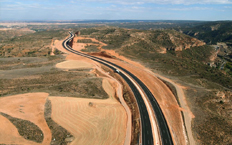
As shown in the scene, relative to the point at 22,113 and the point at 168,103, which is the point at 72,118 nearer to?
the point at 22,113

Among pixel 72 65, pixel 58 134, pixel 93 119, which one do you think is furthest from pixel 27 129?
pixel 72 65

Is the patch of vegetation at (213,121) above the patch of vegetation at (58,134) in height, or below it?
below

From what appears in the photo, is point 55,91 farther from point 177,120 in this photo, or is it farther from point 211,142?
point 211,142

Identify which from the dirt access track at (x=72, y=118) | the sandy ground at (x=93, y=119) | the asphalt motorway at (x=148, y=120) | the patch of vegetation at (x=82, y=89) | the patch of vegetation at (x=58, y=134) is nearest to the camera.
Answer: the patch of vegetation at (x=58, y=134)

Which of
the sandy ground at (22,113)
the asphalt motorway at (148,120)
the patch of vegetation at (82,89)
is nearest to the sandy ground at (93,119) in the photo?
the sandy ground at (22,113)

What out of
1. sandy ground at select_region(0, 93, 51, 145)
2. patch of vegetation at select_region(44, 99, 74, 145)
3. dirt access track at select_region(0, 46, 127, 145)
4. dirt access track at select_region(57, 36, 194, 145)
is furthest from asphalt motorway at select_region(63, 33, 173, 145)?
sandy ground at select_region(0, 93, 51, 145)

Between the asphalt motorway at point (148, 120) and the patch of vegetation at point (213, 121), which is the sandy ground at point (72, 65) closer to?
the asphalt motorway at point (148, 120)
